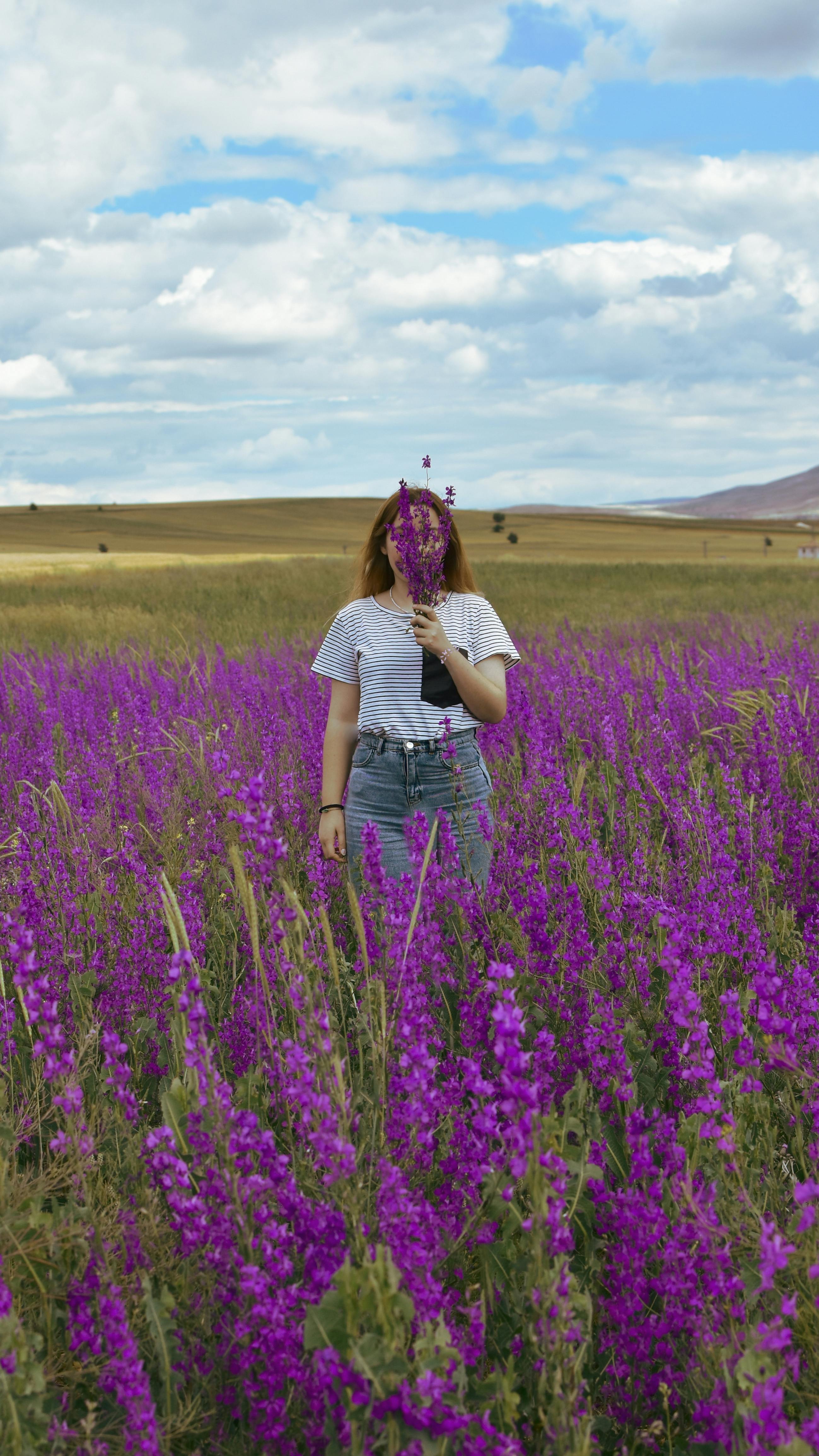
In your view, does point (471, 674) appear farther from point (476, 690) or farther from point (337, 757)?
point (337, 757)

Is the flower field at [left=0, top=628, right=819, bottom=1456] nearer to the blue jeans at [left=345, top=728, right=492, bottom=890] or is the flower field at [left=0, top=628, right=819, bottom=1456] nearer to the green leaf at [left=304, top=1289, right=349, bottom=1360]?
the green leaf at [left=304, top=1289, right=349, bottom=1360]

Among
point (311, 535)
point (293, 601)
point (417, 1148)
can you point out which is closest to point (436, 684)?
point (417, 1148)

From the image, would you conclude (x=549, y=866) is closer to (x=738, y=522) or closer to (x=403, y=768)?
(x=403, y=768)

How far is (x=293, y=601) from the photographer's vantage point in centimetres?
1536

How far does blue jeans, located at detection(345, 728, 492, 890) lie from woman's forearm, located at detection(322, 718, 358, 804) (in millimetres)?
76

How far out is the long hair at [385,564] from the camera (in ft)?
10.9

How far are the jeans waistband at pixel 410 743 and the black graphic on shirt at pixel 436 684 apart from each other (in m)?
0.11

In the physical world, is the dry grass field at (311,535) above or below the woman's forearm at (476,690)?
above

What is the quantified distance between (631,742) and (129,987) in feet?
9.03

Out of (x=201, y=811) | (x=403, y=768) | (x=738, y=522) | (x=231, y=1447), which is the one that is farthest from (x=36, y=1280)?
(x=738, y=522)

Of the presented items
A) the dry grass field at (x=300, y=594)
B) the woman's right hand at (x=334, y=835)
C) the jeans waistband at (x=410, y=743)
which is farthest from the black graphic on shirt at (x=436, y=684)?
the dry grass field at (x=300, y=594)

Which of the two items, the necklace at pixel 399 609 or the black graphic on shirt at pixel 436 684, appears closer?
the black graphic on shirt at pixel 436 684

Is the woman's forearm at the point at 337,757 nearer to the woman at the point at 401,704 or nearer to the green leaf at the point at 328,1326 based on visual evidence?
the woman at the point at 401,704

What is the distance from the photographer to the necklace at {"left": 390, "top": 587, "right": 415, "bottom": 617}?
10.9 ft
